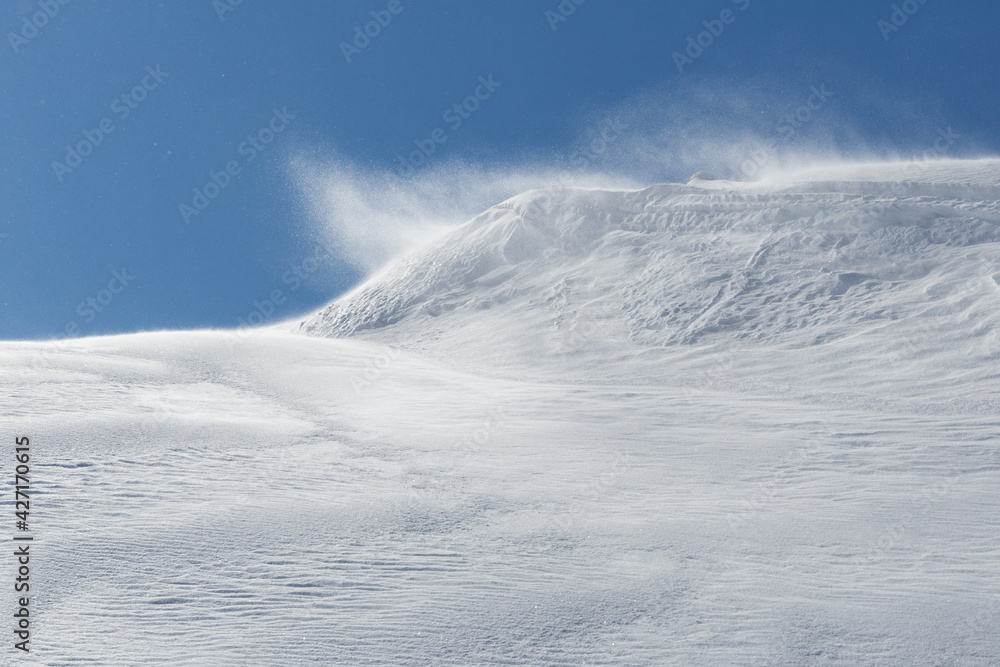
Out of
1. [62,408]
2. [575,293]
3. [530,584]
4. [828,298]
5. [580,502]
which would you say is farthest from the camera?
[575,293]

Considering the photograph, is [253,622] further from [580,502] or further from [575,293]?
[575,293]

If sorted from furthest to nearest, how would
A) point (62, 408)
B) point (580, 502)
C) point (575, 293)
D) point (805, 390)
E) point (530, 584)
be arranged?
point (575, 293)
point (805, 390)
point (62, 408)
point (580, 502)
point (530, 584)

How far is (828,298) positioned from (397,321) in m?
14.2

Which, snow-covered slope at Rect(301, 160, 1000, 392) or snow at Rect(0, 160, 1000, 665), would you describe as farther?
snow-covered slope at Rect(301, 160, 1000, 392)

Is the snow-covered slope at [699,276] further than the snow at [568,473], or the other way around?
the snow-covered slope at [699,276]

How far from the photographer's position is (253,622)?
864 centimetres

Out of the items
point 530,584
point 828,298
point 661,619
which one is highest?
point 828,298

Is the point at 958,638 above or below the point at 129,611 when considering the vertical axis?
below

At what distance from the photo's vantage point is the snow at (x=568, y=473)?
8.70 meters

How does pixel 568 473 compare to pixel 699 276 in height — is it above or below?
below

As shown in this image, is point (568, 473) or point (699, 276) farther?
point (699, 276)

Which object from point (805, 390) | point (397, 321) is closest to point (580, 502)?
point (805, 390)

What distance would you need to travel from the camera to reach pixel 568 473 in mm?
13898

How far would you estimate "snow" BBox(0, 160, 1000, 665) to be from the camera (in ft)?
28.6
